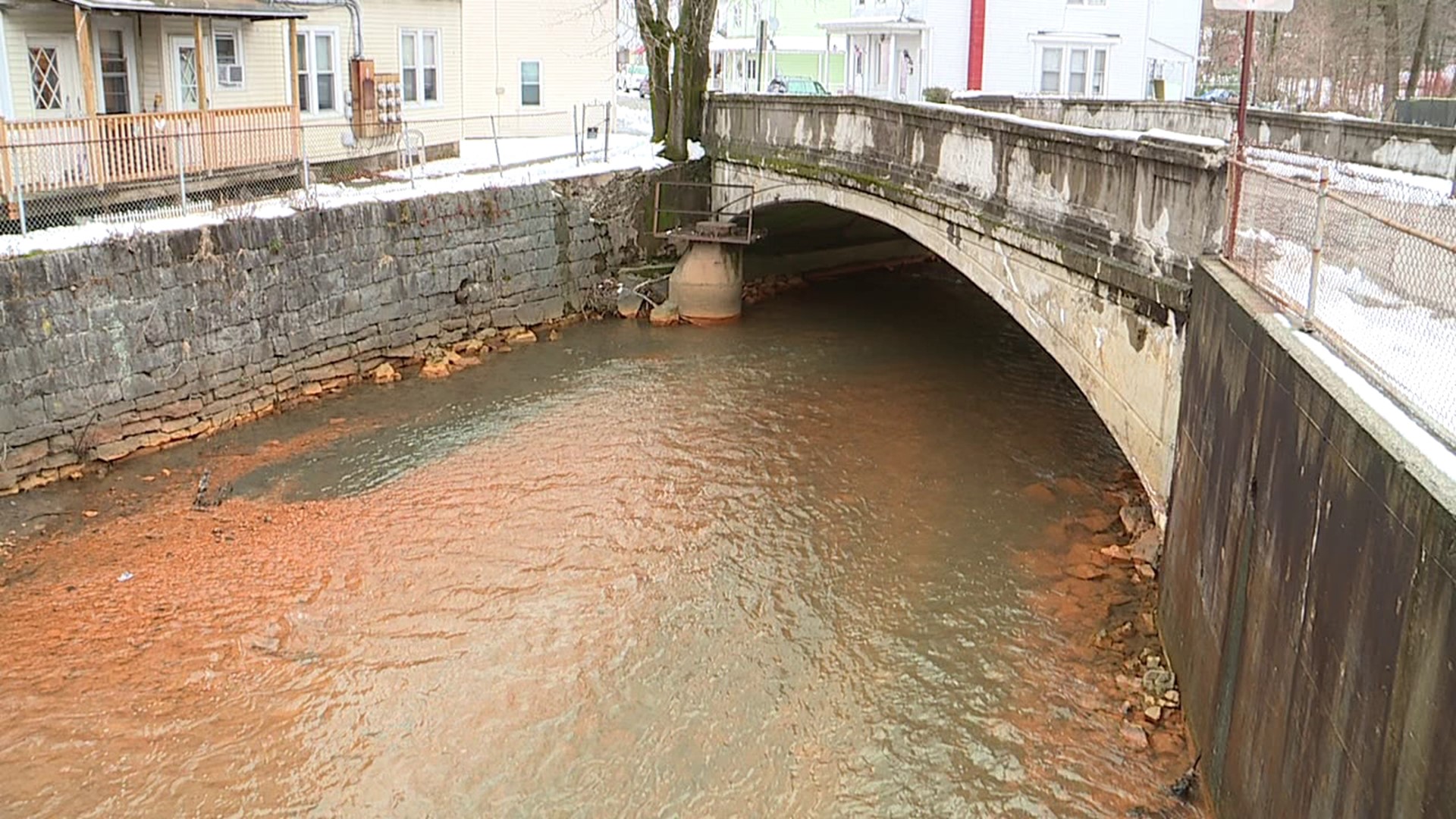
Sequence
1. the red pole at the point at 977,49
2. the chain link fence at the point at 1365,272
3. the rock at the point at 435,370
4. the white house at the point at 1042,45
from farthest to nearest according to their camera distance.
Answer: the white house at the point at 1042,45
the red pole at the point at 977,49
the rock at the point at 435,370
the chain link fence at the point at 1365,272

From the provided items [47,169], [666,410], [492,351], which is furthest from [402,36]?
[666,410]

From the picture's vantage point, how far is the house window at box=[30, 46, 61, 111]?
60.1 ft

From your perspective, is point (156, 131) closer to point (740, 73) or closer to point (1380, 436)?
point (1380, 436)

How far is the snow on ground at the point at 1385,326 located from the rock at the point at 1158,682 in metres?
3.21

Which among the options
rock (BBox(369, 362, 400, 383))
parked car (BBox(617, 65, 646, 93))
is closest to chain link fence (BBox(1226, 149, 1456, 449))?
rock (BBox(369, 362, 400, 383))

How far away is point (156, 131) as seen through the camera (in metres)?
19.2

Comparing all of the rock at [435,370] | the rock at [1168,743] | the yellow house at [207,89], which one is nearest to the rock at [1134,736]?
the rock at [1168,743]

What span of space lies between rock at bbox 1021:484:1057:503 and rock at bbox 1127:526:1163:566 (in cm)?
158

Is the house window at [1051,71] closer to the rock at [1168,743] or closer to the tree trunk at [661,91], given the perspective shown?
the tree trunk at [661,91]

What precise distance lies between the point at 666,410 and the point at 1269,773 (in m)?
11.8

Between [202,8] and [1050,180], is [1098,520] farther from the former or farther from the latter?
[202,8]

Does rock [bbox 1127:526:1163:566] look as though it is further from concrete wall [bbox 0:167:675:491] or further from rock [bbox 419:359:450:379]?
concrete wall [bbox 0:167:675:491]

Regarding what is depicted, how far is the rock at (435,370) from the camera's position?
1934 cm

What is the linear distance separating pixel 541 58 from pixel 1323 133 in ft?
60.2
